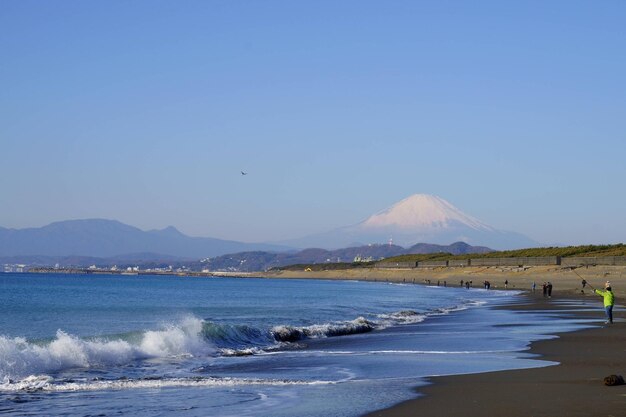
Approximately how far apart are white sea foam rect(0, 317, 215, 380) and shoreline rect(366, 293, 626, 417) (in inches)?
346

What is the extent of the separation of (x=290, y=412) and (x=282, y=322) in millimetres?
24191

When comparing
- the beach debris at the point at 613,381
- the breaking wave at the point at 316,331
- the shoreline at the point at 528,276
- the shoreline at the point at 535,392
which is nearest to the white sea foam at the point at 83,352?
the breaking wave at the point at 316,331

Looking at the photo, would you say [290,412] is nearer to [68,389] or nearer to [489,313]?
[68,389]

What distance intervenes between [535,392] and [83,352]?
38.6 ft

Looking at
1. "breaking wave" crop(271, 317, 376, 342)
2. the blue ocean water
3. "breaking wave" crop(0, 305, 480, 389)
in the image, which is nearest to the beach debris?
the blue ocean water

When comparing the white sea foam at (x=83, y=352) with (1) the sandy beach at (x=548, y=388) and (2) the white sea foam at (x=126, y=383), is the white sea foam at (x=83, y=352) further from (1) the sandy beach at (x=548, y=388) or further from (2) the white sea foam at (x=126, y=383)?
(1) the sandy beach at (x=548, y=388)

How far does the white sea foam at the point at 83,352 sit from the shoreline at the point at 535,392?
8786mm

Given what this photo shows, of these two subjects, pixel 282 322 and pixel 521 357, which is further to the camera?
pixel 282 322

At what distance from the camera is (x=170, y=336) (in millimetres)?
24484

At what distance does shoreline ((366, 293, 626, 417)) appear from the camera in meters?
11.9

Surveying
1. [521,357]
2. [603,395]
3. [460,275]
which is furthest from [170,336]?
[460,275]

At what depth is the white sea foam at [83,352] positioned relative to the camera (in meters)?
18.8

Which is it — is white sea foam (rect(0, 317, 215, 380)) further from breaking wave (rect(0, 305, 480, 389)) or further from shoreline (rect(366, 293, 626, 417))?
shoreline (rect(366, 293, 626, 417))

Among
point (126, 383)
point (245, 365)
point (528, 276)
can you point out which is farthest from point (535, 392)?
point (528, 276)
